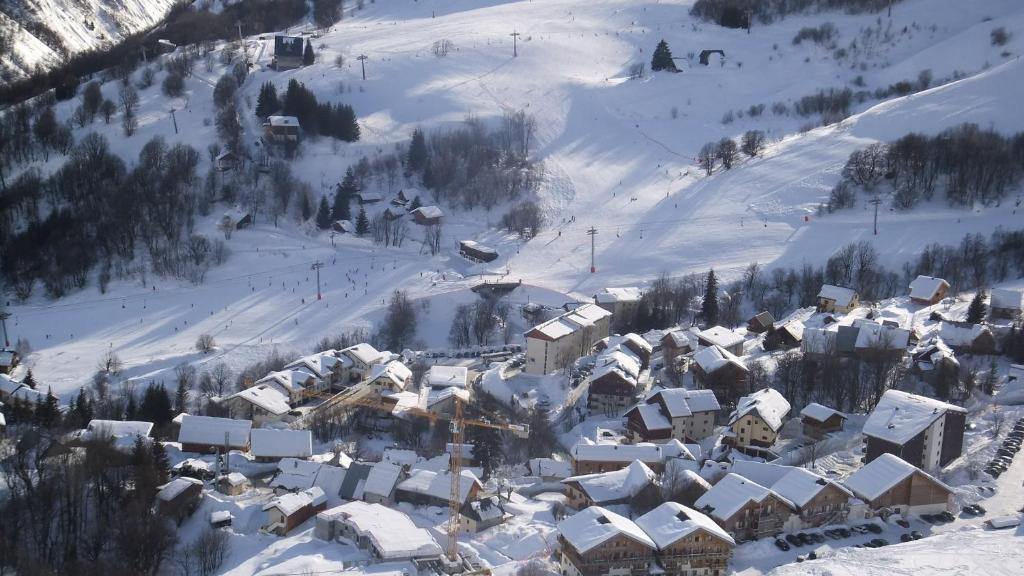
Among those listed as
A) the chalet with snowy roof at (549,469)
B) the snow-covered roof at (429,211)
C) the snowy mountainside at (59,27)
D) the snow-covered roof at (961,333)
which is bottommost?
the chalet with snowy roof at (549,469)

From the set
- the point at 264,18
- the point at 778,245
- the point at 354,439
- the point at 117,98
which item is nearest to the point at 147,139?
the point at 117,98

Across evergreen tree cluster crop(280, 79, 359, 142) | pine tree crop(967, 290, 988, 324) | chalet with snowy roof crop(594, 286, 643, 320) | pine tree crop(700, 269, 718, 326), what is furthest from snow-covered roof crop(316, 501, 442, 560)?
evergreen tree cluster crop(280, 79, 359, 142)

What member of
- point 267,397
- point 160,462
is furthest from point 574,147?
point 160,462

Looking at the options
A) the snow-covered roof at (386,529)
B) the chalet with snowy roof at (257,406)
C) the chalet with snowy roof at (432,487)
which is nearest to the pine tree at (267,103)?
the chalet with snowy roof at (257,406)

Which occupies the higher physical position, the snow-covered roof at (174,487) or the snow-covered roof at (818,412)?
the snow-covered roof at (818,412)

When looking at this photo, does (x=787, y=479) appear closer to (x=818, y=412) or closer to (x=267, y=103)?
(x=818, y=412)

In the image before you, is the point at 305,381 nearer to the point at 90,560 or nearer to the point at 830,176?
the point at 90,560

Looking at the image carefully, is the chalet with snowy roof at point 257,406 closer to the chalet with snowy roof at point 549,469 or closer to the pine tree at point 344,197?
the chalet with snowy roof at point 549,469

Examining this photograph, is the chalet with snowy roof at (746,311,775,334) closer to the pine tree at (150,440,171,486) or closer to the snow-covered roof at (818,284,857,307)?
the snow-covered roof at (818,284,857,307)
